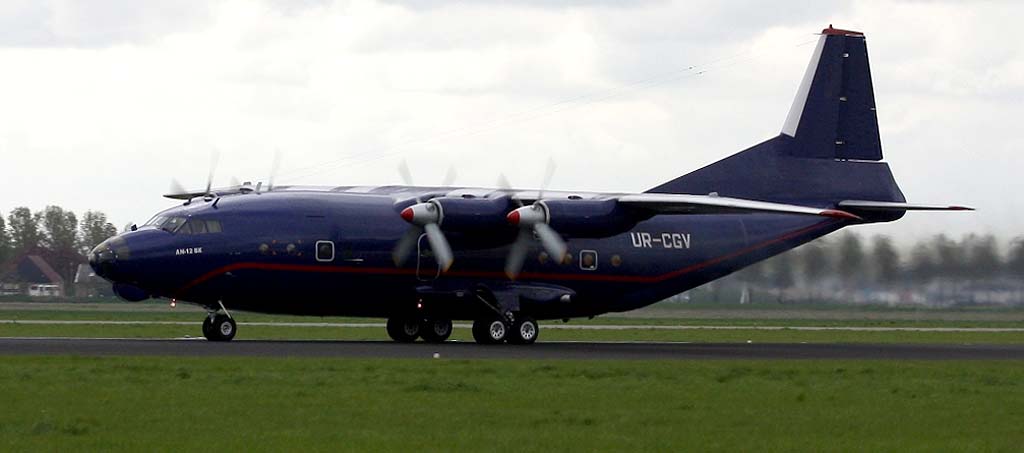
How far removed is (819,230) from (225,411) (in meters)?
23.9

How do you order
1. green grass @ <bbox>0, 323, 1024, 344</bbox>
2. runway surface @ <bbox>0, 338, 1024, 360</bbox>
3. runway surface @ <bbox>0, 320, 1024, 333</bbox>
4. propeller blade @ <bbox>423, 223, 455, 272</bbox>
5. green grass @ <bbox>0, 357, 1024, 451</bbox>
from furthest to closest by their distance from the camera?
runway surface @ <bbox>0, 320, 1024, 333</bbox>, green grass @ <bbox>0, 323, 1024, 344</bbox>, propeller blade @ <bbox>423, 223, 455, 272</bbox>, runway surface @ <bbox>0, 338, 1024, 360</bbox>, green grass @ <bbox>0, 357, 1024, 451</bbox>

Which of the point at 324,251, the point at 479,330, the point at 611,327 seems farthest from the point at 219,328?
the point at 611,327

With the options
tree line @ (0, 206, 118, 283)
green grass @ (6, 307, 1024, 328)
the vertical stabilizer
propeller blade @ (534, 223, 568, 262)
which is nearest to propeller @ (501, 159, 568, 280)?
propeller blade @ (534, 223, 568, 262)

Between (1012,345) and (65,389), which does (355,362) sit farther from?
(1012,345)

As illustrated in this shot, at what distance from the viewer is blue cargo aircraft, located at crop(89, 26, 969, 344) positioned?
32781 millimetres

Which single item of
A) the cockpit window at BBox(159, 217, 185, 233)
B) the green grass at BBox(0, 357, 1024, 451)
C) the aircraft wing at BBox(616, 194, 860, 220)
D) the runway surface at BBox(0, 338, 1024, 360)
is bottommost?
the green grass at BBox(0, 357, 1024, 451)

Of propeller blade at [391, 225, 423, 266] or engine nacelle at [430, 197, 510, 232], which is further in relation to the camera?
propeller blade at [391, 225, 423, 266]

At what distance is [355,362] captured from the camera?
2575cm

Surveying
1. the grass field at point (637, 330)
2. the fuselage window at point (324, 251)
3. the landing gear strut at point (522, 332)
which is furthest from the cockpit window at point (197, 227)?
the landing gear strut at point (522, 332)

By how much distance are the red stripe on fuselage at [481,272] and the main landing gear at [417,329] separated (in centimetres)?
Result: 182

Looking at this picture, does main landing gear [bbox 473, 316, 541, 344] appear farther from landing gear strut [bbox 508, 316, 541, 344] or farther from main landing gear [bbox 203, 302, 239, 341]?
main landing gear [bbox 203, 302, 239, 341]

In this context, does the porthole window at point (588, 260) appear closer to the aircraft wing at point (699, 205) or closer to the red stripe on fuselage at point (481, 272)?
the red stripe on fuselage at point (481, 272)

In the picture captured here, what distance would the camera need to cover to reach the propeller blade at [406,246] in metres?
33.9

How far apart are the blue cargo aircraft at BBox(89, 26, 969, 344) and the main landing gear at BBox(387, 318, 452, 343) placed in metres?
0.03
